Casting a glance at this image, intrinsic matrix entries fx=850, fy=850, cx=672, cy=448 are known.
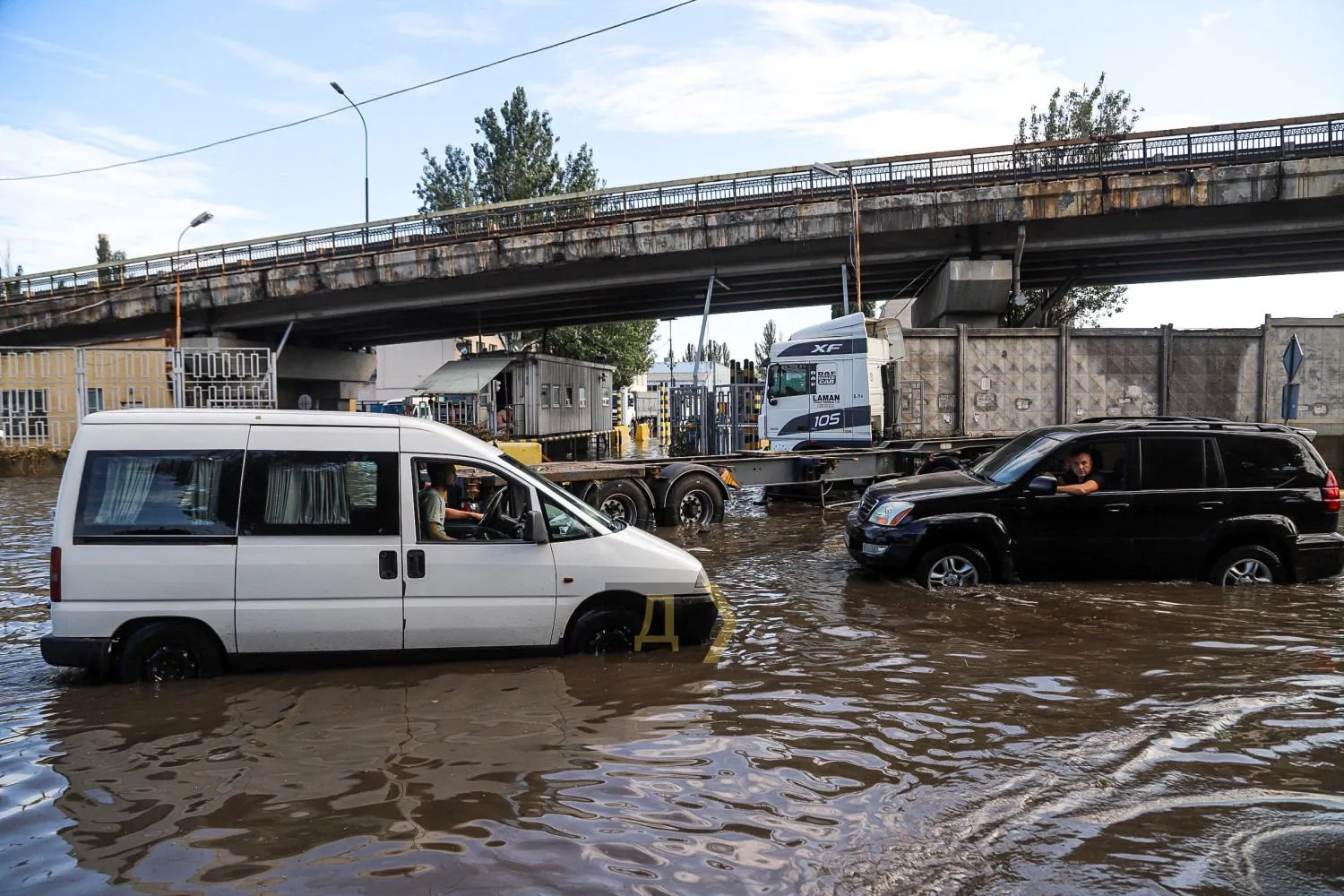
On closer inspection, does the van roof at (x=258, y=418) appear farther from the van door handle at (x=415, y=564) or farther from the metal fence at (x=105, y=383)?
the metal fence at (x=105, y=383)

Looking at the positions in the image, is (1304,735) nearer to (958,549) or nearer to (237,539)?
(958,549)

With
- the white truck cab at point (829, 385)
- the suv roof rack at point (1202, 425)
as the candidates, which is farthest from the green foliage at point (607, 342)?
the suv roof rack at point (1202, 425)

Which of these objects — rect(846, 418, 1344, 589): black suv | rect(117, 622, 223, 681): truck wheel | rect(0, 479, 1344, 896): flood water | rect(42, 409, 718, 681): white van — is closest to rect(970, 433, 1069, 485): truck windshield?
rect(846, 418, 1344, 589): black suv

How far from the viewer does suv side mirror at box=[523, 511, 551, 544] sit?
5.77 meters

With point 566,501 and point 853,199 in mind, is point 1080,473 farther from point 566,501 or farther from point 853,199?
point 853,199

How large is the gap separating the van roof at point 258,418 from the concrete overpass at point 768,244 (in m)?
21.0

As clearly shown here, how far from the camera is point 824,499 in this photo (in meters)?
14.9

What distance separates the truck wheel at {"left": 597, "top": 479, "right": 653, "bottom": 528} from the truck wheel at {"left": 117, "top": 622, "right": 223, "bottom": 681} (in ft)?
23.0

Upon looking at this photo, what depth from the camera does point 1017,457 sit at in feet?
28.1

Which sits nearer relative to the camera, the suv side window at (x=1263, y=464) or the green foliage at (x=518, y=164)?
the suv side window at (x=1263, y=464)

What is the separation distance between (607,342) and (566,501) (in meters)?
41.9

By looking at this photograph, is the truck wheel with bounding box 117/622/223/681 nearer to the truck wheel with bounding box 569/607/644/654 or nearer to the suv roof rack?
the truck wheel with bounding box 569/607/644/654

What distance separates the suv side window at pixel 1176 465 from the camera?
8.05m

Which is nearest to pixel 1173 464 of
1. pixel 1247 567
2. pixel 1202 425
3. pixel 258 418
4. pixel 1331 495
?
pixel 1202 425
